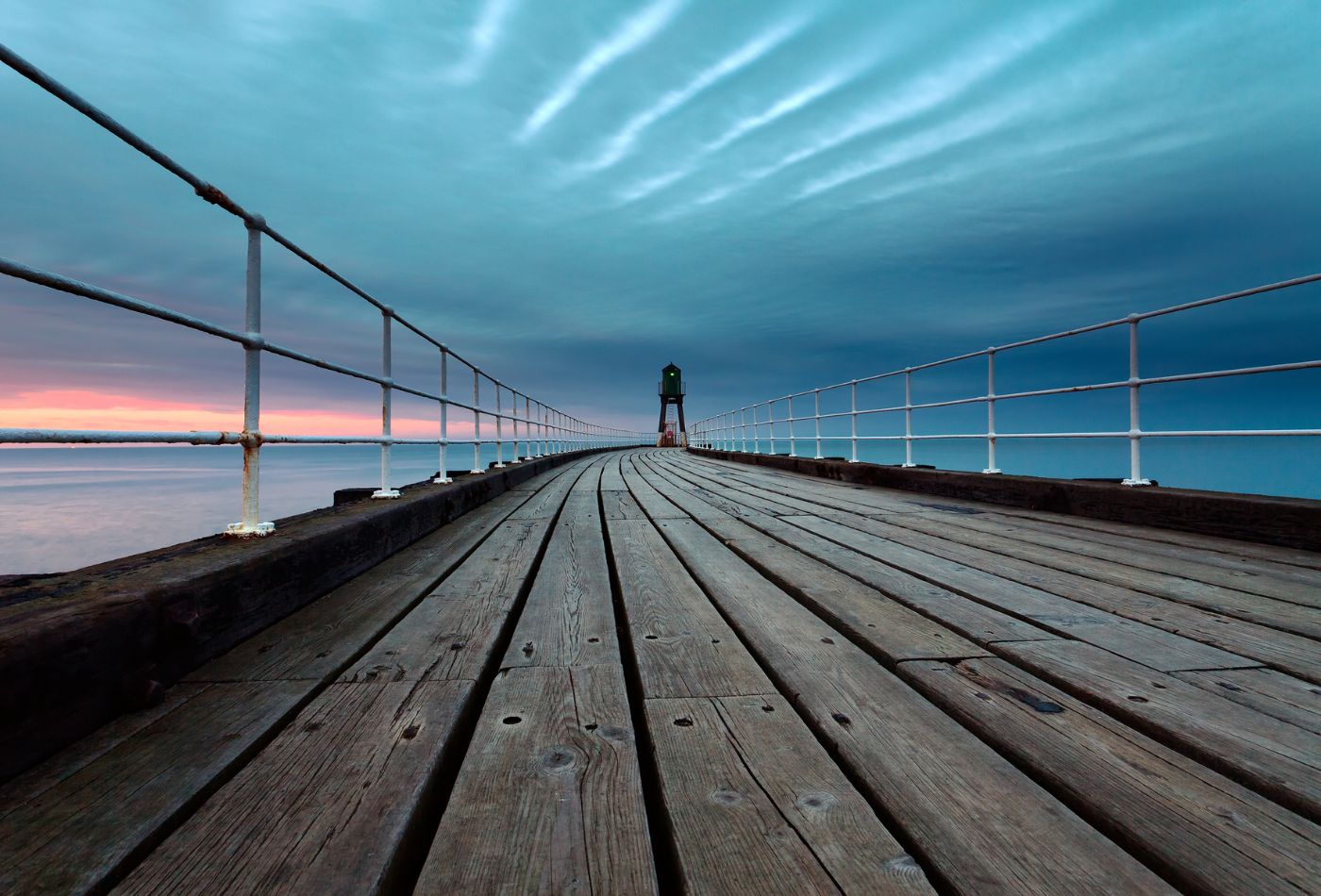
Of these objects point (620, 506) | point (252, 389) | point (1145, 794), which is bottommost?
point (1145, 794)

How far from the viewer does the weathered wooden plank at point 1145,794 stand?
655 mm

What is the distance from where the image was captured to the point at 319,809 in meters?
0.76

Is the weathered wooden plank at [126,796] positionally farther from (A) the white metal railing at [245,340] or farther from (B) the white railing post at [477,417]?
(B) the white railing post at [477,417]

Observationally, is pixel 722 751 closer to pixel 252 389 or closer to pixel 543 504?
pixel 252 389

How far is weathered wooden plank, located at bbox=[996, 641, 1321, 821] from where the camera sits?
0.81 metres

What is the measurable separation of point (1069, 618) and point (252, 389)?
2215mm

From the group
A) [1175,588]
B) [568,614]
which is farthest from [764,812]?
[1175,588]

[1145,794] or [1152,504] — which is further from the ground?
[1152,504]

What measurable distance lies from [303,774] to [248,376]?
1.29m

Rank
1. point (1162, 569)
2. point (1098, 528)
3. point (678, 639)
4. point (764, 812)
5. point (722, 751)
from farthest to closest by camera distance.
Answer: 1. point (1098, 528)
2. point (1162, 569)
3. point (678, 639)
4. point (722, 751)
5. point (764, 812)

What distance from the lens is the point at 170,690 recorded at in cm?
113

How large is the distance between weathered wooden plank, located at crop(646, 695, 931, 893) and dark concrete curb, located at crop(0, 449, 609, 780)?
870 mm

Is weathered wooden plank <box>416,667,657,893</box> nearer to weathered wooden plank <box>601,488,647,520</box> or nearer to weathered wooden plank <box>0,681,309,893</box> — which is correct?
weathered wooden plank <box>0,681,309,893</box>

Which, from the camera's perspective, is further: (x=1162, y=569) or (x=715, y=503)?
(x=715, y=503)
